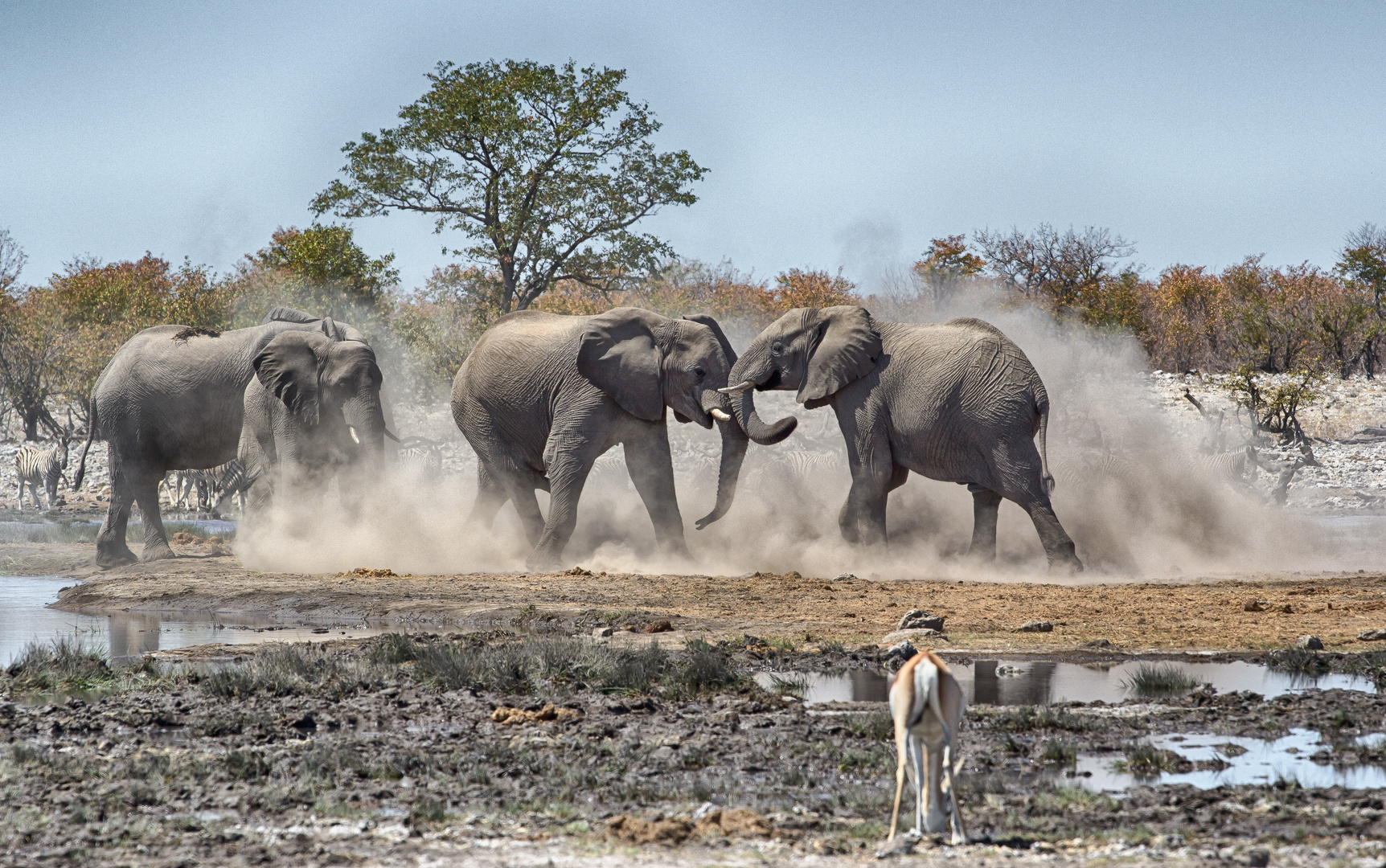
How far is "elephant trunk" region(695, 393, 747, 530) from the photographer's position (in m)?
16.7

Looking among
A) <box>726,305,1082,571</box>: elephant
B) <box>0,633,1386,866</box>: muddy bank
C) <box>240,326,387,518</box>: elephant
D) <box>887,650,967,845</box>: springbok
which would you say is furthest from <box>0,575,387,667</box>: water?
<box>887,650,967,845</box>: springbok

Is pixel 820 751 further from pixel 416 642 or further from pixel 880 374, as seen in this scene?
pixel 880 374

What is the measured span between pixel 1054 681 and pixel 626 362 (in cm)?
846

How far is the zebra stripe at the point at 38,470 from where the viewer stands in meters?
37.1

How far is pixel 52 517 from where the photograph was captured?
34.6 meters

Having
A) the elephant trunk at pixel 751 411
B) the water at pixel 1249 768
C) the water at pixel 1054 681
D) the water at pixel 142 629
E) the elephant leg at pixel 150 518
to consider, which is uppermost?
the elephant trunk at pixel 751 411

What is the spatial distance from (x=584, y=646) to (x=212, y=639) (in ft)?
12.6

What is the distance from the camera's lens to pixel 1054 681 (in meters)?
9.25

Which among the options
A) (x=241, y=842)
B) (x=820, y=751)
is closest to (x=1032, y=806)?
(x=820, y=751)

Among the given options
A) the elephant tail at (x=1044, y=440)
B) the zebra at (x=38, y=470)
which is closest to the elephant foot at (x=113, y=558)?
the elephant tail at (x=1044, y=440)

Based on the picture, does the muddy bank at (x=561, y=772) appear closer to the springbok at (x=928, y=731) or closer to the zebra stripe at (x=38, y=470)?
the springbok at (x=928, y=731)

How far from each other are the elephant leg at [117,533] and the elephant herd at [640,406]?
0.03m

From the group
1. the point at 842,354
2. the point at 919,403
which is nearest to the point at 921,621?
the point at 919,403

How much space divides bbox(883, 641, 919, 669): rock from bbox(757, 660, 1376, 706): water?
7.1 inches
